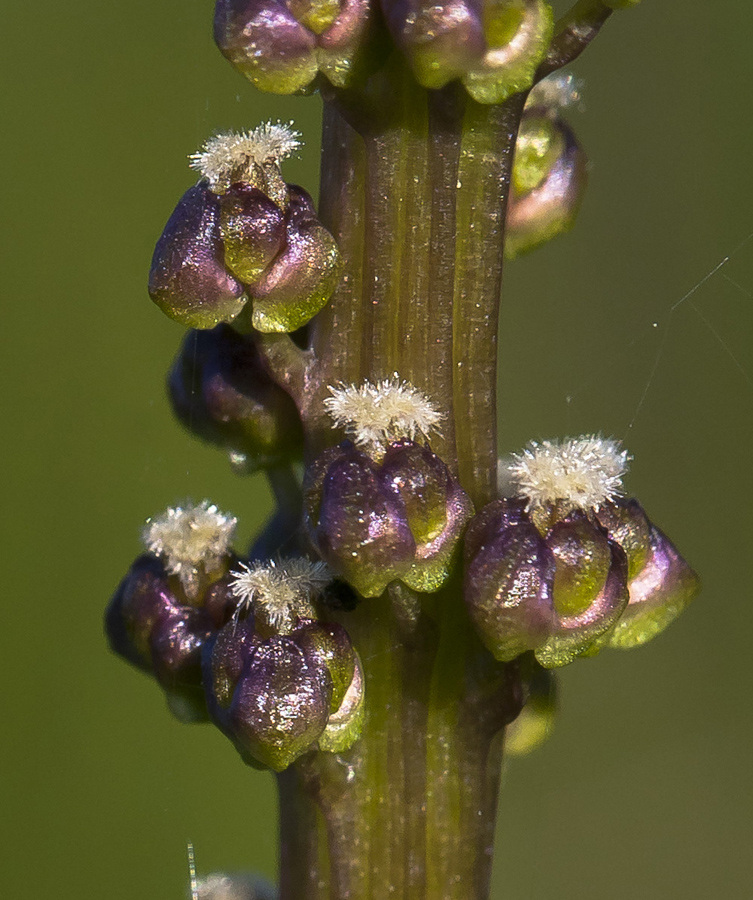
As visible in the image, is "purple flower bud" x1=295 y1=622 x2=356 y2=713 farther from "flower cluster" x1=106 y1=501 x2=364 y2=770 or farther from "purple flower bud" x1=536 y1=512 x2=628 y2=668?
"purple flower bud" x1=536 y1=512 x2=628 y2=668

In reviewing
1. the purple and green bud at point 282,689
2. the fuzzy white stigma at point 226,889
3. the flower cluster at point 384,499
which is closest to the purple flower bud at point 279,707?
the purple and green bud at point 282,689

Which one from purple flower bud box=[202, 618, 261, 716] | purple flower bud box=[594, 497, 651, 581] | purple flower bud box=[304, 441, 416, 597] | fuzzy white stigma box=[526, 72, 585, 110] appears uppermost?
fuzzy white stigma box=[526, 72, 585, 110]

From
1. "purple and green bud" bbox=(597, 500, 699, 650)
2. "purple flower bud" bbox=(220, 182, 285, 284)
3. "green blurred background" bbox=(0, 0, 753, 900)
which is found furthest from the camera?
"green blurred background" bbox=(0, 0, 753, 900)

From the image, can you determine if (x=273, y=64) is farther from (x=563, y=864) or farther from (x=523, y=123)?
(x=563, y=864)

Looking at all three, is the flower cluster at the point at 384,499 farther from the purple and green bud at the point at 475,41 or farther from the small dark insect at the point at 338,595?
the purple and green bud at the point at 475,41

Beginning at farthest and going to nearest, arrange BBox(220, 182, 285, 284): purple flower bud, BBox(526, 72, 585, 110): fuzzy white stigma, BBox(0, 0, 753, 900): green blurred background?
BBox(0, 0, 753, 900): green blurred background → BBox(526, 72, 585, 110): fuzzy white stigma → BBox(220, 182, 285, 284): purple flower bud

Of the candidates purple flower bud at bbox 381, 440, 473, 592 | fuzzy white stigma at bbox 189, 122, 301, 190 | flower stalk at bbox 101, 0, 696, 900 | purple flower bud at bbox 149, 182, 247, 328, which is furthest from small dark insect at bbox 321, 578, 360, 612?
fuzzy white stigma at bbox 189, 122, 301, 190

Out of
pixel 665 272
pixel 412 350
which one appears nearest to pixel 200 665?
pixel 412 350
